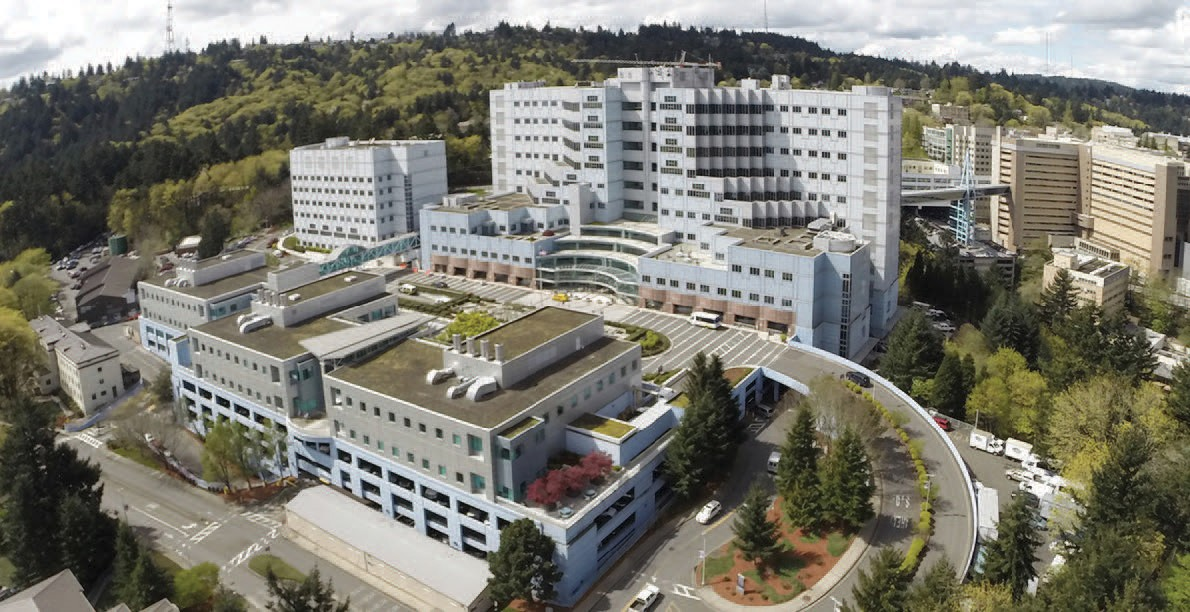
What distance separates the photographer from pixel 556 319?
53406 millimetres

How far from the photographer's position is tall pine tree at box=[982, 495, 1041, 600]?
35.0m

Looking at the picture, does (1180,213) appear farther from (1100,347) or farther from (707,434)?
(707,434)

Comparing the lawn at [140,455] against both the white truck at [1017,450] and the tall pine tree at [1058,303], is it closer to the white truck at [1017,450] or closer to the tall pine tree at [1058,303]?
the white truck at [1017,450]

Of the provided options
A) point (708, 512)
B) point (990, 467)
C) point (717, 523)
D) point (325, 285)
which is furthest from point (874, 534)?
point (325, 285)

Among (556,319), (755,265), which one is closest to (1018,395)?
(755,265)

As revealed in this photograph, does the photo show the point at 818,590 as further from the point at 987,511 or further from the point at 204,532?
the point at 204,532

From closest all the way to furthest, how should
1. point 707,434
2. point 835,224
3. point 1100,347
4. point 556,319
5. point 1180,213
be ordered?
1. point 707,434
2. point 556,319
3. point 1100,347
4. point 835,224
5. point 1180,213

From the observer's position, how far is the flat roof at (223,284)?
2702 inches

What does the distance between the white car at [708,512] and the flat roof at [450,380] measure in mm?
9745

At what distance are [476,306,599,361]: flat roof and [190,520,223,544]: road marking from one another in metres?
17.9

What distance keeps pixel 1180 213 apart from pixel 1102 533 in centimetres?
9580

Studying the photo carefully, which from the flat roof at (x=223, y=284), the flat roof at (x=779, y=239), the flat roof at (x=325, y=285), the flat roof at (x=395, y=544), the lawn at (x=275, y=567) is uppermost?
the flat roof at (x=779, y=239)

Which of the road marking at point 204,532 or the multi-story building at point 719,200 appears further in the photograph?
the multi-story building at point 719,200

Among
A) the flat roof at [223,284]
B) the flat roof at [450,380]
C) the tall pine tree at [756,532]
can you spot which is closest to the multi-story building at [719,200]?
the flat roof at [450,380]
